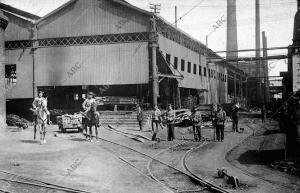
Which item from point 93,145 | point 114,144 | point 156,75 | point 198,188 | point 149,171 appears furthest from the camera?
point 156,75

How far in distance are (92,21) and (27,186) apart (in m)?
24.5

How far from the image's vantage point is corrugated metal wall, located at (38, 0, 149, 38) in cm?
3036

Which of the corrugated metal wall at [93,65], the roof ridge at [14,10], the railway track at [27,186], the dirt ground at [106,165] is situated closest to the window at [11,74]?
the corrugated metal wall at [93,65]

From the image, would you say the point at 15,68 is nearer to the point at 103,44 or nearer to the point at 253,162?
the point at 103,44

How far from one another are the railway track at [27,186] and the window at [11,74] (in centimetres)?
2727

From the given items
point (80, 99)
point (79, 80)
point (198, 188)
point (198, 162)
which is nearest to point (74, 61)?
point (79, 80)

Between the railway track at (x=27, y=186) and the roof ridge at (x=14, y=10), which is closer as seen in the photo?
the railway track at (x=27, y=186)

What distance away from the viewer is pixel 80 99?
34.8 metres

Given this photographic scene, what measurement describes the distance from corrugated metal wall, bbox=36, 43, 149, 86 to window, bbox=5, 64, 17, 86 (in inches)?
156

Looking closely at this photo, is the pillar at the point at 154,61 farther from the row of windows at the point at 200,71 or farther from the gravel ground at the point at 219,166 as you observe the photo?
the gravel ground at the point at 219,166

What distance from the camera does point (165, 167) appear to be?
36.0 feet

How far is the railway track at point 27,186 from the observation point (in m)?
7.91

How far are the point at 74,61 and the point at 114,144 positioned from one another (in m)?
17.5

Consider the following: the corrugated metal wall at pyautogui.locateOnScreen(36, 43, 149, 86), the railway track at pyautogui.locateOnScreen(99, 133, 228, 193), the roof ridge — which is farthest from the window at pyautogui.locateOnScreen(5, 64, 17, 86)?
the railway track at pyautogui.locateOnScreen(99, 133, 228, 193)
